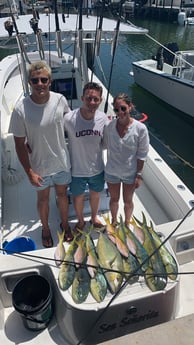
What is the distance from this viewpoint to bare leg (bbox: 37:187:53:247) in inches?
115

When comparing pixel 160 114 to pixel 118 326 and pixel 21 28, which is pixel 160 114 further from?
pixel 118 326

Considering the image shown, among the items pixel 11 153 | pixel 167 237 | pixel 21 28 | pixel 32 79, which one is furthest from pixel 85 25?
pixel 167 237

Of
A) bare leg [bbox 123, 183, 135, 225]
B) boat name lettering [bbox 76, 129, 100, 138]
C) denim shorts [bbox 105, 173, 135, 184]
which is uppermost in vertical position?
boat name lettering [bbox 76, 129, 100, 138]

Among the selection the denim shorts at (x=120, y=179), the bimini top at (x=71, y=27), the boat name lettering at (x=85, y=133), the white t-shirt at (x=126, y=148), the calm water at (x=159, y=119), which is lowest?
the calm water at (x=159, y=119)

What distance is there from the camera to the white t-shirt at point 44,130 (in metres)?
2.44

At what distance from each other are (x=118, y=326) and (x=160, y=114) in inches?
350

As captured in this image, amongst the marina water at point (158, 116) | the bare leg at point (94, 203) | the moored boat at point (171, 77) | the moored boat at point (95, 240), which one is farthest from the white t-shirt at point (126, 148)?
the moored boat at point (171, 77)

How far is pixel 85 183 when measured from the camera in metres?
2.93

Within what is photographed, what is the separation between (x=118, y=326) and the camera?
221 centimetres

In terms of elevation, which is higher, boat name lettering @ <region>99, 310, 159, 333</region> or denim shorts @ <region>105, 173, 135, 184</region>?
denim shorts @ <region>105, 173, 135, 184</region>

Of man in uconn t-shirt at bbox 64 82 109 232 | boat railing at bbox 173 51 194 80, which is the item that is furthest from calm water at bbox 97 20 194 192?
man in uconn t-shirt at bbox 64 82 109 232

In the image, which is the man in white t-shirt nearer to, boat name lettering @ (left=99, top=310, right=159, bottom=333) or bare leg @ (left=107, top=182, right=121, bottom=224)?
bare leg @ (left=107, top=182, right=121, bottom=224)

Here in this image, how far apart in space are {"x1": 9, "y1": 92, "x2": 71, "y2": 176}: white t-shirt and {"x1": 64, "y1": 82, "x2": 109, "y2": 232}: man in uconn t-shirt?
3.3 inches

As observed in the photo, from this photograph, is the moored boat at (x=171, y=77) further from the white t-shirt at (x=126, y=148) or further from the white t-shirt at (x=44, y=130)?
the white t-shirt at (x=44, y=130)
